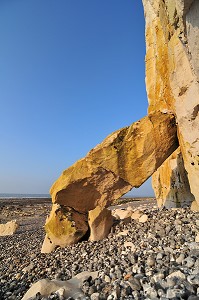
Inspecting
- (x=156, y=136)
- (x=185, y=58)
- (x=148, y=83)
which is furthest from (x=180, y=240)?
(x=148, y=83)

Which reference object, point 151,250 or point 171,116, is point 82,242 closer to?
point 151,250

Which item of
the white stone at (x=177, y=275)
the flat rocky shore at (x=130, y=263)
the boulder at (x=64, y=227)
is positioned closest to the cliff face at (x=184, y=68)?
the flat rocky shore at (x=130, y=263)

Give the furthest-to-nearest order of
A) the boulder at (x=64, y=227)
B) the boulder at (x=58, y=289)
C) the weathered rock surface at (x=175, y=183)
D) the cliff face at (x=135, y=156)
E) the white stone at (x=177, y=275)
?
the weathered rock surface at (x=175, y=183) → the boulder at (x=64, y=227) → the cliff face at (x=135, y=156) → the boulder at (x=58, y=289) → the white stone at (x=177, y=275)

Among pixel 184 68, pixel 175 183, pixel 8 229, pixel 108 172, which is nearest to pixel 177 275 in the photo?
pixel 108 172

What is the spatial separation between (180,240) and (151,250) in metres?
1.04

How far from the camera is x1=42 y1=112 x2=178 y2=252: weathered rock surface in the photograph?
1179 centimetres

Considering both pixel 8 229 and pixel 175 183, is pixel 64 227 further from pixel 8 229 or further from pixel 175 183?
pixel 8 229

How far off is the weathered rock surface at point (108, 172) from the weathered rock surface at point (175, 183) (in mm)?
4811

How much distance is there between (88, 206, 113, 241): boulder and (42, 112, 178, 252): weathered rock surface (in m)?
0.19

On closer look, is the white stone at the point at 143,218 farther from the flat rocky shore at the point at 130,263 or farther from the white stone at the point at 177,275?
the white stone at the point at 177,275

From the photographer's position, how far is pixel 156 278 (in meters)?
6.26

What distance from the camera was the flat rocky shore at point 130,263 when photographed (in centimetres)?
595

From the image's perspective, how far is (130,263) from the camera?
811 centimetres

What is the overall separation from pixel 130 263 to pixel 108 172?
4947mm
